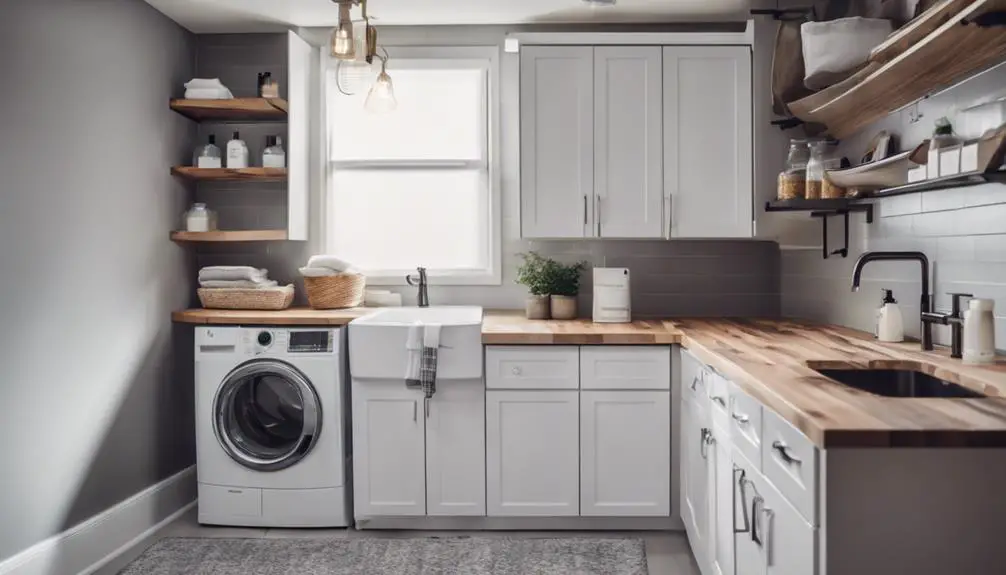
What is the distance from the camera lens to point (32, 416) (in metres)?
2.61

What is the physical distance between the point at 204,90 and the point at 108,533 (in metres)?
2.08

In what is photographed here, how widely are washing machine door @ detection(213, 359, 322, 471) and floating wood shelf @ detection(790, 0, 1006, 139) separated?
2426mm

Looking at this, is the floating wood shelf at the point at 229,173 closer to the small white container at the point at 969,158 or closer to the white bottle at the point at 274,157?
the white bottle at the point at 274,157

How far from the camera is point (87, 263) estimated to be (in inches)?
115

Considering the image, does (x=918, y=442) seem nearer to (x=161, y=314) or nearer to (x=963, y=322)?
(x=963, y=322)

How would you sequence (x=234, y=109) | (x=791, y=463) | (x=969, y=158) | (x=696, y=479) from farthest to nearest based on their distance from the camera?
(x=234, y=109)
(x=696, y=479)
(x=969, y=158)
(x=791, y=463)

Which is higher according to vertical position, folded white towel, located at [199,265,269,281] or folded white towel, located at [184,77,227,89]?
folded white towel, located at [184,77,227,89]

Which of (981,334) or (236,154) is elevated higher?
(236,154)

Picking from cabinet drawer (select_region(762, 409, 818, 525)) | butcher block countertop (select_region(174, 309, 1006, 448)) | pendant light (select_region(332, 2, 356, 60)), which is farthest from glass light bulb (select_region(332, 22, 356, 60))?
cabinet drawer (select_region(762, 409, 818, 525))

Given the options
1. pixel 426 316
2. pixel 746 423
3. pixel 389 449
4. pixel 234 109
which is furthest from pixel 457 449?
pixel 234 109

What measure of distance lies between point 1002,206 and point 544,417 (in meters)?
Answer: 1.81

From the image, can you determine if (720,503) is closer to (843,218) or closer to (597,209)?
(843,218)

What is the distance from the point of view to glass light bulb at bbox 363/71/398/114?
9.60 ft

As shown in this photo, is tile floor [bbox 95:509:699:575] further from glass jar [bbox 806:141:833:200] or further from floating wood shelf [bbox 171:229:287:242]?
glass jar [bbox 806:141:833:200]
